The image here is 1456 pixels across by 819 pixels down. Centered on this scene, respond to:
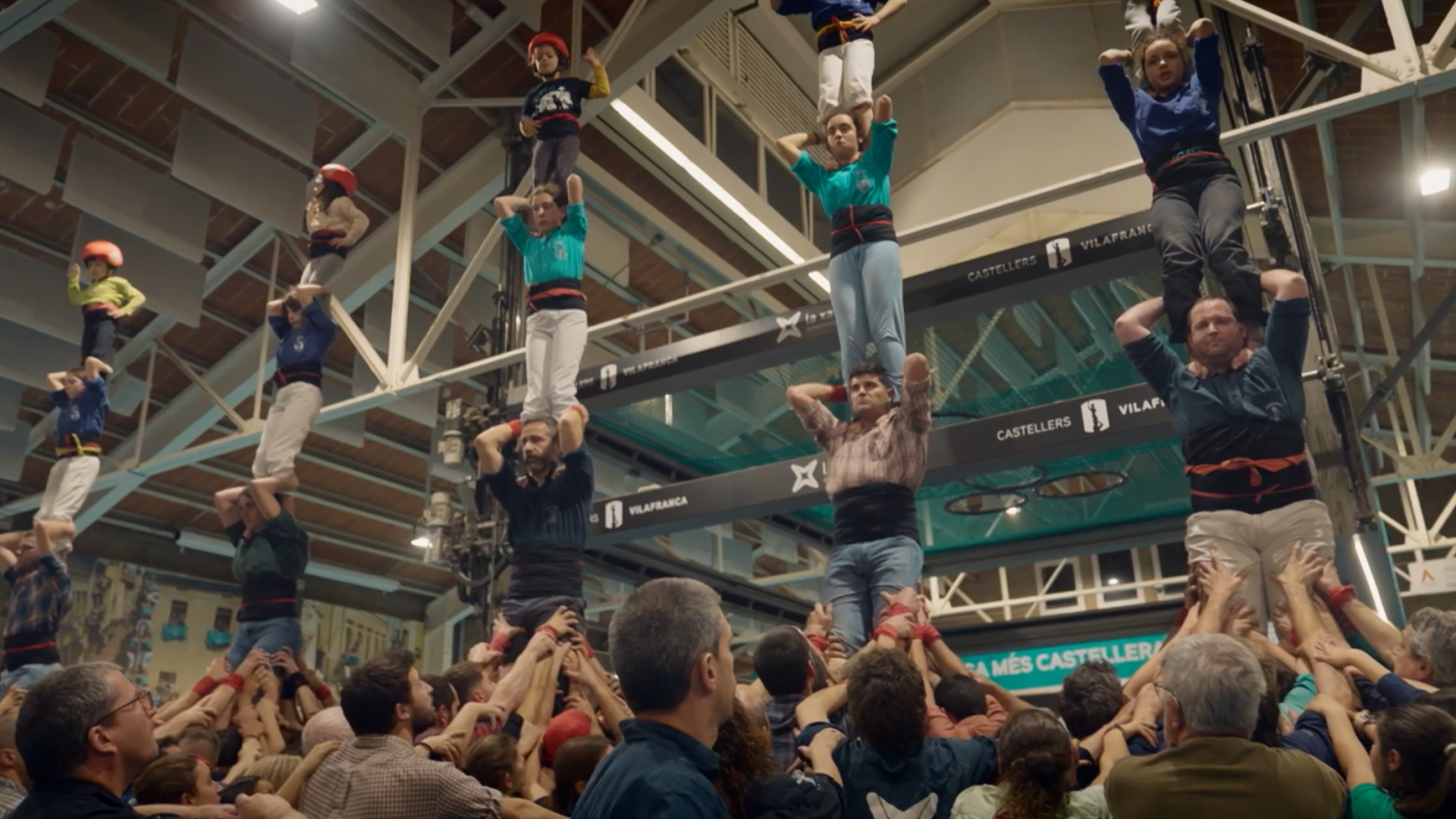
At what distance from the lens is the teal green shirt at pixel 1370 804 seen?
2.34 meters

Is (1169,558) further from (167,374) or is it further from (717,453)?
(167,374)

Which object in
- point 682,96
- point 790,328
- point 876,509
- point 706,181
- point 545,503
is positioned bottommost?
point 876,509

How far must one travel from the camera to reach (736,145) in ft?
38.2

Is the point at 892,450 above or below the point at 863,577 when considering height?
above

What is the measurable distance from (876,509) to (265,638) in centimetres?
318

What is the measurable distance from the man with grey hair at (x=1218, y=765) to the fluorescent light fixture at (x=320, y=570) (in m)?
11.7

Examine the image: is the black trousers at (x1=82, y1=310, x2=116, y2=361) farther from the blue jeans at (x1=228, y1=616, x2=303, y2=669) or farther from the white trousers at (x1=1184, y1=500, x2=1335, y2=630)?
the white trousers at (x1=1184, y1=500, x2=1335, y2=630)

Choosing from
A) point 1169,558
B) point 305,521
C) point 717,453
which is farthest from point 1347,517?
point 305,521

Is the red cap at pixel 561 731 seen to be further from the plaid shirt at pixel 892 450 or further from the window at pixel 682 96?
the window at pixel 682 96

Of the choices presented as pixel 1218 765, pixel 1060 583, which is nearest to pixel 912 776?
pixel 1218 765

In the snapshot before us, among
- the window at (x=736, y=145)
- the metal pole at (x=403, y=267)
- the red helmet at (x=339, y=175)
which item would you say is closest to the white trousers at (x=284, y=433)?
the red helmet at (x=339, y=175)

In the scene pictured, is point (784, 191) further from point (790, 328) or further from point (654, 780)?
point (654, 780)

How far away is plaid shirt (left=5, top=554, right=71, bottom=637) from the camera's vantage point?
254 inches

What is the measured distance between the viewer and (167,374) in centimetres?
1090
